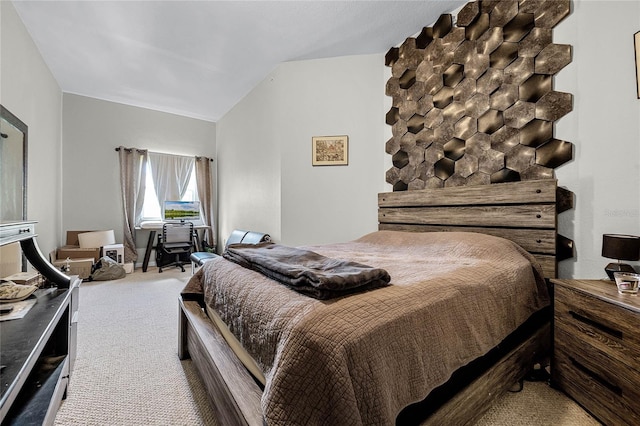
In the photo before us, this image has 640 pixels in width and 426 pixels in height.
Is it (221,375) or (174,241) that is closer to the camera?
(221,375)

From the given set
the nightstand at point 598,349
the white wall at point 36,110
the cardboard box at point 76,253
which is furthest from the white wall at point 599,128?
the cardboard box at point 76,253

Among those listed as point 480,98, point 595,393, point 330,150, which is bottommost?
point 595,393

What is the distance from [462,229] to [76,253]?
489cm

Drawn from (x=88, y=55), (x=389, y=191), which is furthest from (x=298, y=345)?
(x=88, y=55)

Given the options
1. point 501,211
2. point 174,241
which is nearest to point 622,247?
point 501,211

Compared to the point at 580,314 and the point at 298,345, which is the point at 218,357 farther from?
the point at 580,314

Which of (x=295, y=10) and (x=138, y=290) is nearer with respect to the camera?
(x=295, y=10)

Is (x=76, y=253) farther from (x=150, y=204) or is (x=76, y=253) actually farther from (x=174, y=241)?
(x=150, y=204)

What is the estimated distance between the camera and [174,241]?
14.3 feet

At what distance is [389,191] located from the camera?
9.94 feet

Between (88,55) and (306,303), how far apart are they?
4134mm

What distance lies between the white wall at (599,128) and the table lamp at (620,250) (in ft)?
0.84

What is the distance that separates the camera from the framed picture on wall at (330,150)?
3205mm

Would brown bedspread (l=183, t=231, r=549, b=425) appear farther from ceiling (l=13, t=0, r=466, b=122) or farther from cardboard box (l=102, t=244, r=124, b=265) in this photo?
cardboard box (l=102, t=244, r=124, b=265)
